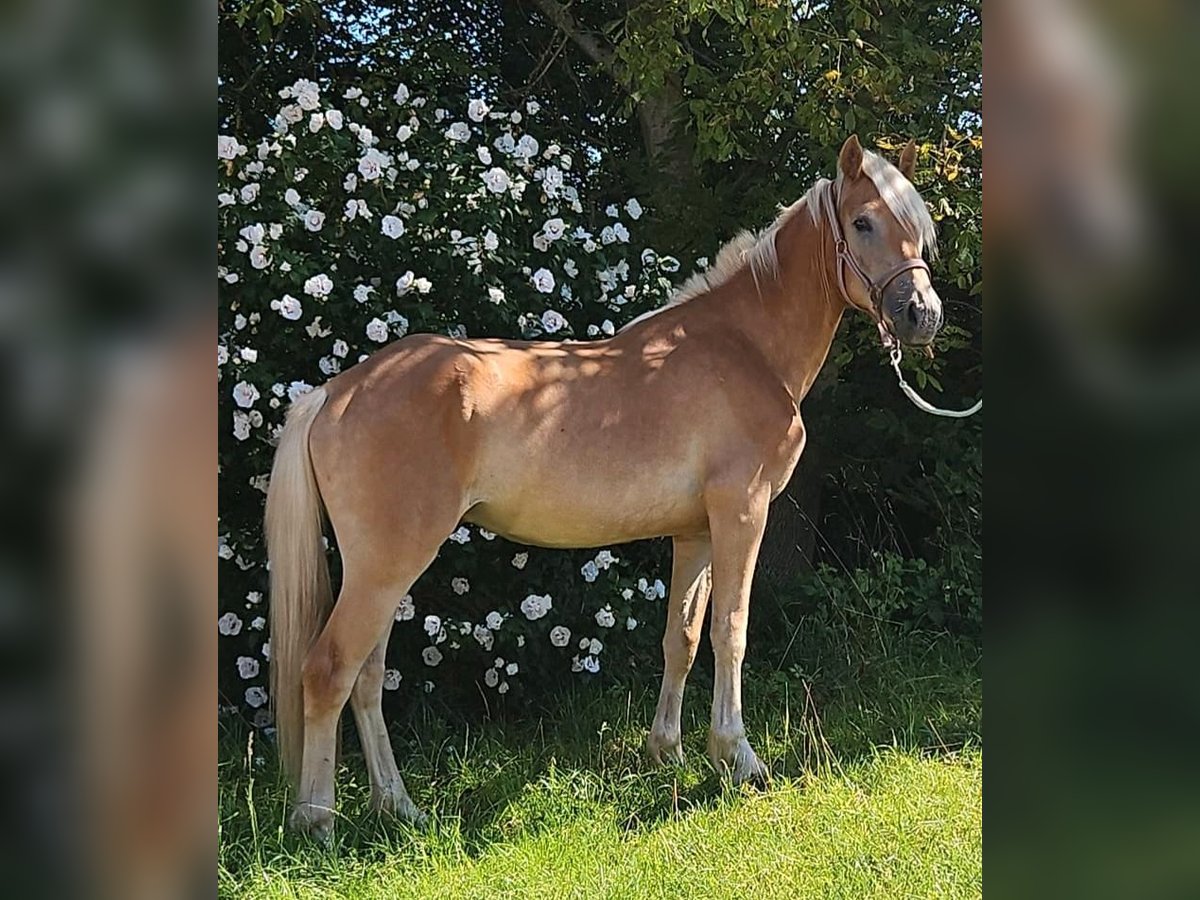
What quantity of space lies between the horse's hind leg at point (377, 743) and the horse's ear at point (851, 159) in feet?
6.93

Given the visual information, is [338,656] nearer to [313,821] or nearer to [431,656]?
[313,821]

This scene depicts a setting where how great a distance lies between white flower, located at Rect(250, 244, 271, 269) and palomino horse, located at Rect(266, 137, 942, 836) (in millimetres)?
854

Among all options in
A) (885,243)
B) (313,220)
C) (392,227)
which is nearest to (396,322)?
(392,227)

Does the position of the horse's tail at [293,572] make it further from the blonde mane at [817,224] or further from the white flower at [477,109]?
the white flower at [477,109]

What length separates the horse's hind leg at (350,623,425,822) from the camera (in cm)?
332

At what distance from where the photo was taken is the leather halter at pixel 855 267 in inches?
136

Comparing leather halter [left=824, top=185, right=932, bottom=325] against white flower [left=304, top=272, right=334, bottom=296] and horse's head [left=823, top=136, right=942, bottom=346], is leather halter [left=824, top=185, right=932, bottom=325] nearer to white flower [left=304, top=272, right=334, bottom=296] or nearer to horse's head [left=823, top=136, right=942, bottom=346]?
horse's head [left=823, top=136, right=942, bottom=346]

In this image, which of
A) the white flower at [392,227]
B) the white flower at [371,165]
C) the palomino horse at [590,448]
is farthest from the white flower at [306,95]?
the palomino horse at [590,448]

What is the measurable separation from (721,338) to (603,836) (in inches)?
67.3

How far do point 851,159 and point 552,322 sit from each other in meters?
1.41

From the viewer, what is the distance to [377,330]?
405 cm
